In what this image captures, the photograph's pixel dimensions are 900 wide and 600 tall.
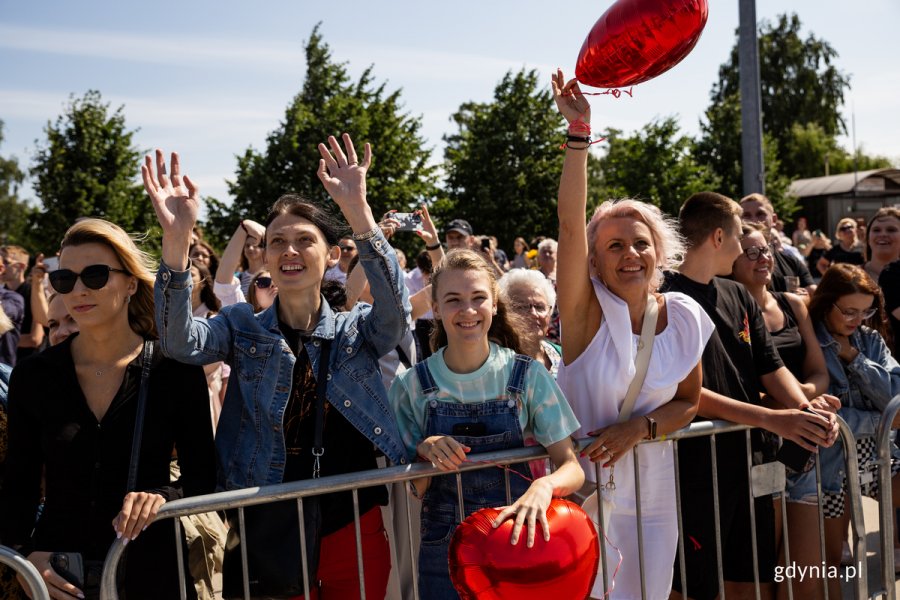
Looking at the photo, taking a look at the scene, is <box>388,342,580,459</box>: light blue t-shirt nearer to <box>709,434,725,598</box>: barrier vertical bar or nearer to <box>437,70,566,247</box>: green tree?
<box>709,434,725,598</box>: barrier vertical bar

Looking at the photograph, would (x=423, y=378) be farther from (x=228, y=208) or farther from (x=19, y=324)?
(x=228, y=208)

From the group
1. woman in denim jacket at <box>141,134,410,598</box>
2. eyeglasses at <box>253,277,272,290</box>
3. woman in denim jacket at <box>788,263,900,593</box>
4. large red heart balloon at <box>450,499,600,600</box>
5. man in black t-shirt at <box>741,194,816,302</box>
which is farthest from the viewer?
man in black t-shirt at <box>741,194,816,302</box>

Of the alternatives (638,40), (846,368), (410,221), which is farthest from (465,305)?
(846,368)

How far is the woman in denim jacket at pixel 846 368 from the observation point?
14.6 ft

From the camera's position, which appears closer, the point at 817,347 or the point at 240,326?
the point at 240,326

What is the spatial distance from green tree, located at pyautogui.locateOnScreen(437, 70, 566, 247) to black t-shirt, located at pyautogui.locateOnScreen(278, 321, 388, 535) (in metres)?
22.9

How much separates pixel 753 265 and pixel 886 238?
92.9 inches

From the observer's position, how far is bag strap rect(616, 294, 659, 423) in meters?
3.10

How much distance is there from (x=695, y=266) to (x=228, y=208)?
22.2m

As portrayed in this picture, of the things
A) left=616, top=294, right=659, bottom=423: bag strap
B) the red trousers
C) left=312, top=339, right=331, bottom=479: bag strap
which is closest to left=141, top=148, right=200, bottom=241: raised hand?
left=312, top=339, right=331, bottom=479: bag strap

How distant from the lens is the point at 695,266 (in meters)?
3.78

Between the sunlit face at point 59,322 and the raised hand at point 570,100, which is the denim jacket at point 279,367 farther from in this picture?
the sunlit face at point 59,322

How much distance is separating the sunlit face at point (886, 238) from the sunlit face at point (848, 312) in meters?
A: 1.72

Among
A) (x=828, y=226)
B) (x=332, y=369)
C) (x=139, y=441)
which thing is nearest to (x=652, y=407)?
(x=332, y=369)
